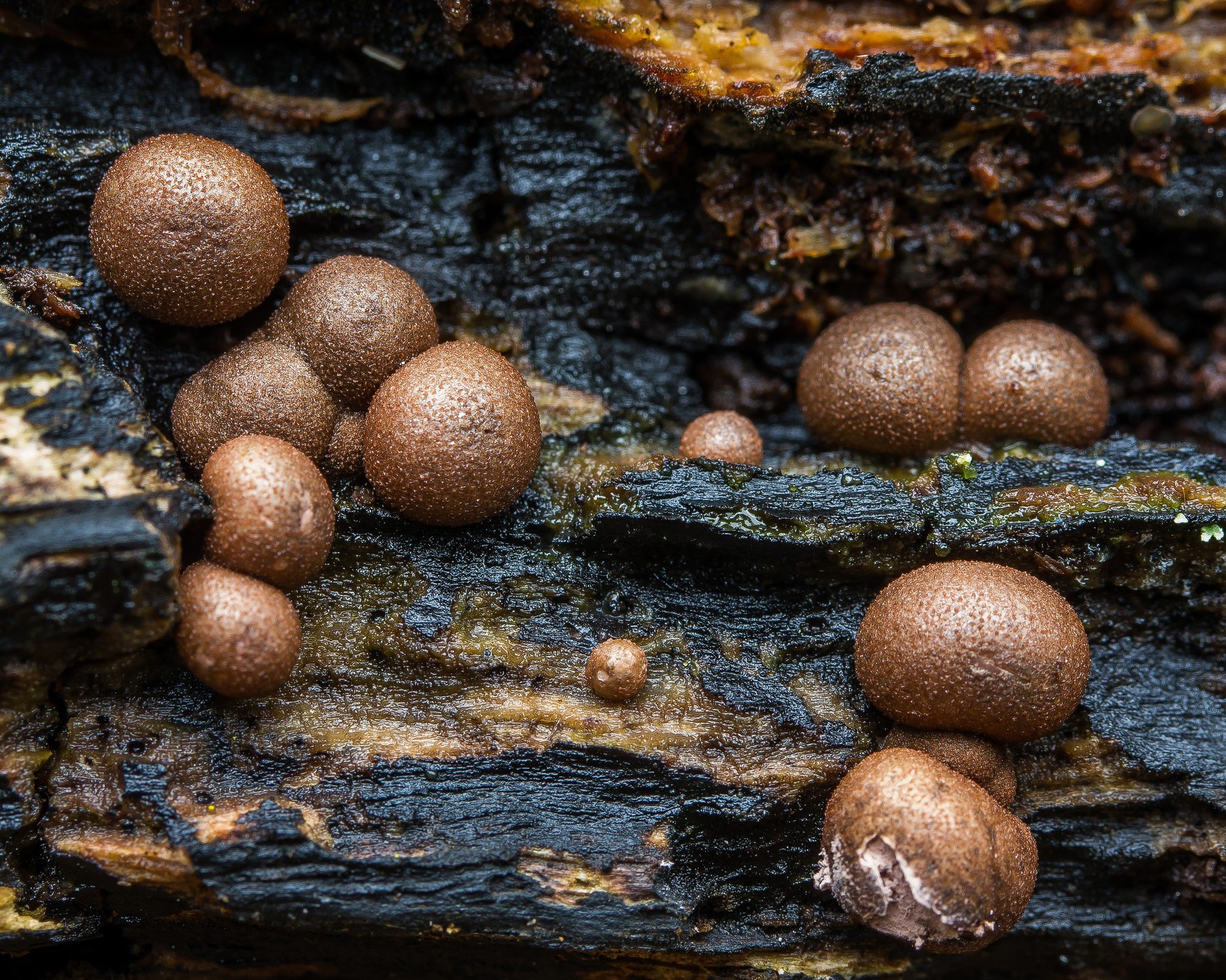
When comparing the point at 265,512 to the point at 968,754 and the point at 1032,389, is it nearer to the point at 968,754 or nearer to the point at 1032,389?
the point at 968,754

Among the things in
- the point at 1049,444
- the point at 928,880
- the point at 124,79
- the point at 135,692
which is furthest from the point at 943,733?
the point at 124,79

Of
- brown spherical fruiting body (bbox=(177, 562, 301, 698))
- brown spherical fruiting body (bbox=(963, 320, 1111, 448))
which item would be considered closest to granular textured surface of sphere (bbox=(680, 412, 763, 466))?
brown spherical fruiting body (bbox=(963, 320, 1111, 448))

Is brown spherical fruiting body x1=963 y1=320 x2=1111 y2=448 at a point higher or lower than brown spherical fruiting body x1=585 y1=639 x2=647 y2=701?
higher

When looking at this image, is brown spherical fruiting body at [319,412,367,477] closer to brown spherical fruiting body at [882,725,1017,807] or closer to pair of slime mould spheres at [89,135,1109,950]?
pair of slime mould spheres at [89,135,1109,950]

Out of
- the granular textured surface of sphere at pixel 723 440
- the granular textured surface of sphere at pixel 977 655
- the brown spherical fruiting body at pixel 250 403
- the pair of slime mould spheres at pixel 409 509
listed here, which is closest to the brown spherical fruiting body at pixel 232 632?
the pair of slime mould spheres at pixel 409 509

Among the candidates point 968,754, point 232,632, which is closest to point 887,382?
point 968,754

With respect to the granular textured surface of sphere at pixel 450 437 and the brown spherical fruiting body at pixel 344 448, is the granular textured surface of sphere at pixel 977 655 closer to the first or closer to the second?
the granular textured surface of sphere at pixel 450 437

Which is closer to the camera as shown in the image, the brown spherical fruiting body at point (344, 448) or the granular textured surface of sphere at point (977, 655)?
the granular textured surface of sphere at point (977, 655)
